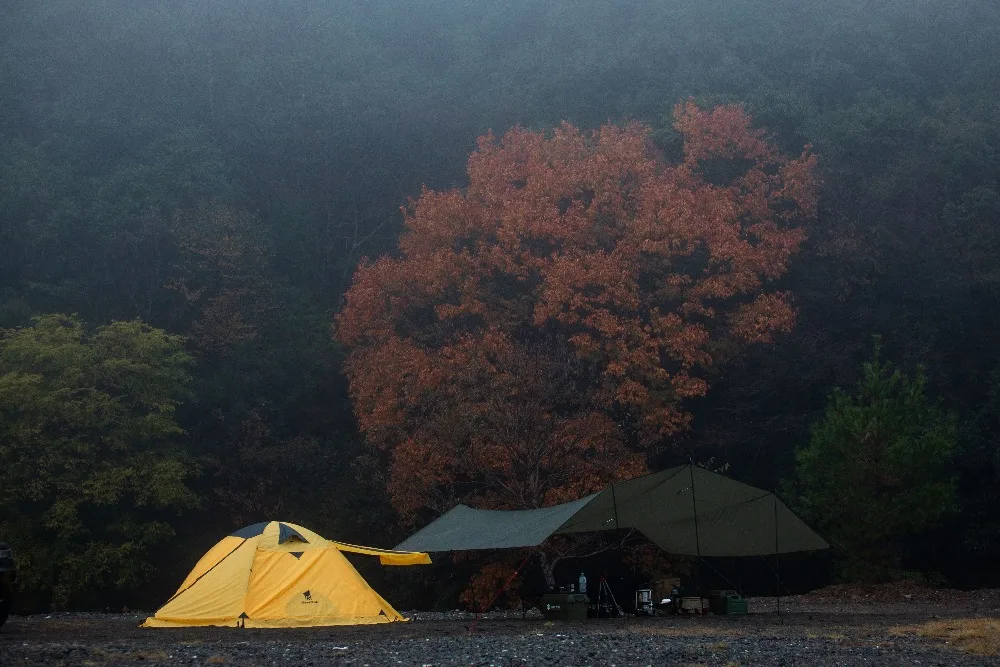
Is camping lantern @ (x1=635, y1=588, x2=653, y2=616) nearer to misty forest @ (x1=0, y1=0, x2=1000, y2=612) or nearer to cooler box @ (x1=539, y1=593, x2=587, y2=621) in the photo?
cooler box @ (x1=539, y1=593, x2=587, y2=621)

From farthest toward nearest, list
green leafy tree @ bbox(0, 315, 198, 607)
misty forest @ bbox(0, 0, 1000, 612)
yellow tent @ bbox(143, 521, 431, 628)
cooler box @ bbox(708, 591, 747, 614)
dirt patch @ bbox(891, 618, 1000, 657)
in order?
green leafy tree @ bbox(0, 315, 198, 607) → misty forest @ bbox(0, 0, 1000, 612) → cooler box @ bbox(708, 591, 747, 614) → yellow tent @ bbox(143, 521, 431, 628) → dirt patch @ bbox(891, 618, 1000, 657)

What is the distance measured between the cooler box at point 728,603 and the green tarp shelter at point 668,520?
0.62 m

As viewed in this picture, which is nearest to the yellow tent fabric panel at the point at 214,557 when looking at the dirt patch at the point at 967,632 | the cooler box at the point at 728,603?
the cooler box at the point at 728,603

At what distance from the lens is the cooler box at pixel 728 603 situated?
594 inches

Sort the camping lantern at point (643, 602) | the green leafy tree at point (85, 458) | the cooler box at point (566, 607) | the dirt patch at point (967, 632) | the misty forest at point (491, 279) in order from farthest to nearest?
the green leafy tree at point (85, 458) < the misty forest at point (491, 279) < the camping lantern at point (643, 602) < the cooler box at point (566, 607) < the dirt patch at point (967, 632)

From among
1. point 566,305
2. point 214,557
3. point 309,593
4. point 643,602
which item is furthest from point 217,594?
point 566,305

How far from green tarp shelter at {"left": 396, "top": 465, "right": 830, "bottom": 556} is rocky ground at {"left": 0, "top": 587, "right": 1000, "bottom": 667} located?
44.0 inches

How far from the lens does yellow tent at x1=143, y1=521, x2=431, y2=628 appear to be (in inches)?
528

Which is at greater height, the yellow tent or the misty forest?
the misty forest

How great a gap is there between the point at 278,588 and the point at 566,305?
1092 cm

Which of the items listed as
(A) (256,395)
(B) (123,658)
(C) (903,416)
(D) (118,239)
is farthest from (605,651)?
(D) (118,239)

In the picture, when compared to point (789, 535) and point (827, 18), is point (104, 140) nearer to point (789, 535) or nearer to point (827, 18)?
point (827, 18)

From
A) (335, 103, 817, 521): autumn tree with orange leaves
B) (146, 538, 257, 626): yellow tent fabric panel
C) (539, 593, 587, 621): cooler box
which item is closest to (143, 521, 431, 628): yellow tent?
(146, 538, 257, 626): yellow tent fabric panel

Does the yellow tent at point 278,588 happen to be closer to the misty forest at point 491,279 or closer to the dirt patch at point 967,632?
the misty forest at point 491,279
